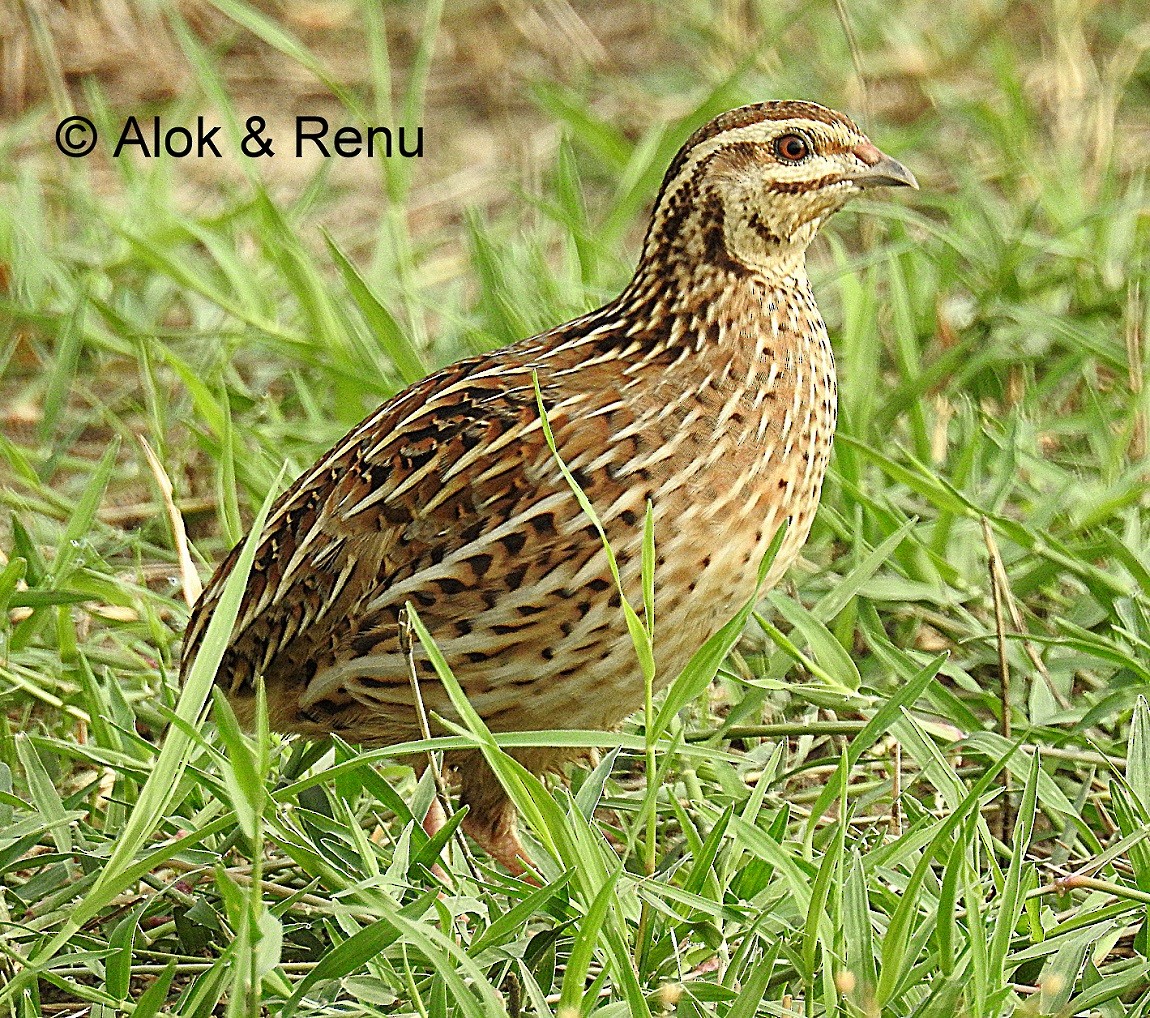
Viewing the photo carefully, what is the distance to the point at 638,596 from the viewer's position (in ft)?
9.70

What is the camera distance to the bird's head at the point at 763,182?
323 centimetres

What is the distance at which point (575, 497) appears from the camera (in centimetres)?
300

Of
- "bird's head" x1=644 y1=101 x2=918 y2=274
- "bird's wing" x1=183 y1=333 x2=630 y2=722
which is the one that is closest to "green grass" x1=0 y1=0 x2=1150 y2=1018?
"bird's wing" x1=183 y1=333 x2=630 y2=722

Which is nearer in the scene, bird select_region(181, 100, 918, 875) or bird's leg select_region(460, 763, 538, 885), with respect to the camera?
bird select_region(181, 100, 918, 875)

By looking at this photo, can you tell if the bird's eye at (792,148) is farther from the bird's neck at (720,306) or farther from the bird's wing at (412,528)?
the bird's wing at (412,528)

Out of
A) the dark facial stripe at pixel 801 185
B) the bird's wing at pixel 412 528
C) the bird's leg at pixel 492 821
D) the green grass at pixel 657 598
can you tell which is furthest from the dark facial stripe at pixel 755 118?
the bird's leg at pixel 492 821

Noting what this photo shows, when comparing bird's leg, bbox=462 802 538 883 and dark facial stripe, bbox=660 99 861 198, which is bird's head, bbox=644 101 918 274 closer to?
dark facial stripe, bbox=660 99 861 198

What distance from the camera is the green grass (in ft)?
8.57

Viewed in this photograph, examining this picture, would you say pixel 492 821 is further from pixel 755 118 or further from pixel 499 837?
pixel 755 118

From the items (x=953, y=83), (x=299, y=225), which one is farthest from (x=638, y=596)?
(x=953, y=83)

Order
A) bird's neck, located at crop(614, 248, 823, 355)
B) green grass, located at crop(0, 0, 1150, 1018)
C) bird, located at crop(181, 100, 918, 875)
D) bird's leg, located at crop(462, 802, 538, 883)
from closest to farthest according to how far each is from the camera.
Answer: green grass, located at crop(0, 0, 1150, 1018), bird, located at crop(181, 100, 918, 875), bird's neck, located at crop(614, 248, 823, 355), bird's leg, located at crop(462, 802, 538, 883)

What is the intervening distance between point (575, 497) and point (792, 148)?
2.48 ft

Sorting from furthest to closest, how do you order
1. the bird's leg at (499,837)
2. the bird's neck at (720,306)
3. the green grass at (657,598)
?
the bird's leg at (499,837), the bird's neck at (720,306), the green grass at (657,598)

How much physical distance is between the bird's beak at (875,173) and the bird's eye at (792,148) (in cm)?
10
